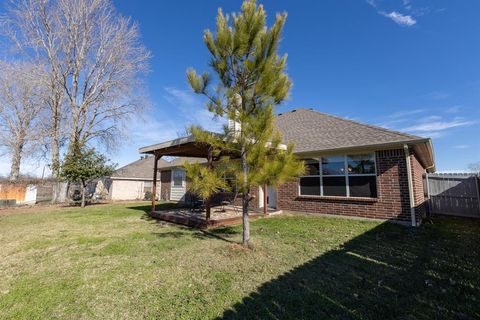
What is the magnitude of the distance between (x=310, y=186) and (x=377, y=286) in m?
6.67

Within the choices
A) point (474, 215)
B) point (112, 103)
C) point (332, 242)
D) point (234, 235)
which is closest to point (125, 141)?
point (112, 103)

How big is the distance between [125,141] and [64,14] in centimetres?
1035

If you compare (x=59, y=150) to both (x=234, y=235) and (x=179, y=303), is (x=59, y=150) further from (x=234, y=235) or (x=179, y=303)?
(x=179, y=303)

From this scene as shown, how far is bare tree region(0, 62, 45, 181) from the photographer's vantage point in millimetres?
16688

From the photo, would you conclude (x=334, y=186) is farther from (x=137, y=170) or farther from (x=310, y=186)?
(x=137, y=170)

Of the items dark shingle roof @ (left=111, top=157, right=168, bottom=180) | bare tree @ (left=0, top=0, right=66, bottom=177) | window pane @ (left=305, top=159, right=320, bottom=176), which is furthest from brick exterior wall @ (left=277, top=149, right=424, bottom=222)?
dark shingle roof @ (left=111, top=157, right=168, bottom=180)

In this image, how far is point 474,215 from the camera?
34.0ft

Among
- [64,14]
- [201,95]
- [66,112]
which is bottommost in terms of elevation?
[201,95]

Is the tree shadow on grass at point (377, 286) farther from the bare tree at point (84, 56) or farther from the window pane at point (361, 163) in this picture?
the bare tree at point (84, 56)

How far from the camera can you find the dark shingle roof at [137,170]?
25.7 m

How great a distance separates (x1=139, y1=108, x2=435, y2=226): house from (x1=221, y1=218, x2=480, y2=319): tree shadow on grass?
2537 millimetres

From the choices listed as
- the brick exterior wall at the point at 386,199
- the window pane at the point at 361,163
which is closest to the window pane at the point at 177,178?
the brick exterior wall at the point at 386,199

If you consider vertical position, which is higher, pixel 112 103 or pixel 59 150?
pixel 112 103

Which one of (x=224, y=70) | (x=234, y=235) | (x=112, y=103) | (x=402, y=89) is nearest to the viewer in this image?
(x=224, y=70)
